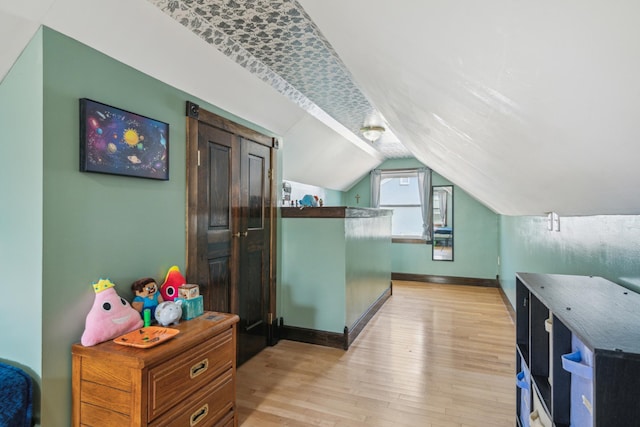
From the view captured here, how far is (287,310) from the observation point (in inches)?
132

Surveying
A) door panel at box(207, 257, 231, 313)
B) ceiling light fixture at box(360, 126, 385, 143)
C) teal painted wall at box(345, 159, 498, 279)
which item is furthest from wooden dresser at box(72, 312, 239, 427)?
teal painted wall at box(345, 159, 498, 279)

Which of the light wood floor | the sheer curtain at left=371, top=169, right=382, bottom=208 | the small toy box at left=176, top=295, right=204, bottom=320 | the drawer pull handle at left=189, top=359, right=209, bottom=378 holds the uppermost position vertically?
the sheer curtain at left=371, top=169, right=382, bottom=208

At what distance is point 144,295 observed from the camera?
175 centimetres

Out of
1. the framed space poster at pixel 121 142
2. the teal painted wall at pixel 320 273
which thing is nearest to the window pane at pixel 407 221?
the teal painted wall at pixel 320 273

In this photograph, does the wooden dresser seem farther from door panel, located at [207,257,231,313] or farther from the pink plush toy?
door panel, located at [207,257,231,313]

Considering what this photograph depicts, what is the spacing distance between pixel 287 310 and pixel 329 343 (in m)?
0.53

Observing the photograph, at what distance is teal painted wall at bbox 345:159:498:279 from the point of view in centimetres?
588

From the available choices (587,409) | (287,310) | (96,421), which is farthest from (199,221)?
(587,409)

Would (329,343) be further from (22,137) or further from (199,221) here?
(22,137)

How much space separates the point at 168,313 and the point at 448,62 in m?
1.68

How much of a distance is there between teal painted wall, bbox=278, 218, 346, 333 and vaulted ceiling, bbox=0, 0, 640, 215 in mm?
1141

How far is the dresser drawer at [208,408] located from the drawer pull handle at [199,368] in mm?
102

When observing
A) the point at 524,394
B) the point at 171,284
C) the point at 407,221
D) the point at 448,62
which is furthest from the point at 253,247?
the point at 407,221

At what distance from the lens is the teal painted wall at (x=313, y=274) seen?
3.18 meters
